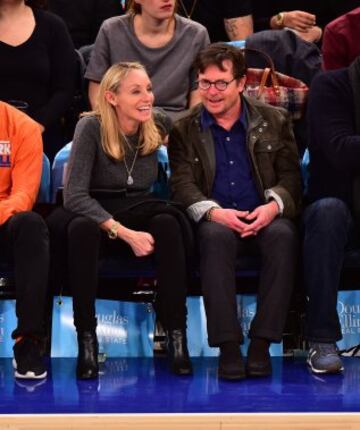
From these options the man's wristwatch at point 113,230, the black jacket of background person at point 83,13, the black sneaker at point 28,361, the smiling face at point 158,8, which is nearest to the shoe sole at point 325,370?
the man's wristwatch at point 113,230

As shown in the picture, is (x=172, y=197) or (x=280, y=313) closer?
(x=280, y=313)

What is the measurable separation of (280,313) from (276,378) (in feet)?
0.75

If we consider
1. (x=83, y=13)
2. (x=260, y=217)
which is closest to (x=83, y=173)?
(x=260, y=217)

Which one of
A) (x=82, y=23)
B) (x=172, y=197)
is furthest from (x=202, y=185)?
(x=82, y=23)

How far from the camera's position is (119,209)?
406cm

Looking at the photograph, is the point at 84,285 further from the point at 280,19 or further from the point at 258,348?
the point at 280,19

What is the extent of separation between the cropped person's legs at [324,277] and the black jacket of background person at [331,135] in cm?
20

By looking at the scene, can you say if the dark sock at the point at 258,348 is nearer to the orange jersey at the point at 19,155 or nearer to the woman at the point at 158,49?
the orange jersey at the point at 19,155

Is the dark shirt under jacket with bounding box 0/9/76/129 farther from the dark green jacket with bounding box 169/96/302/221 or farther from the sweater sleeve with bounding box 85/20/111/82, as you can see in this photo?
the dark green jacket with bounding box 169/96/302/221

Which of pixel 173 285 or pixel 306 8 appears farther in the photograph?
pixel 306 8

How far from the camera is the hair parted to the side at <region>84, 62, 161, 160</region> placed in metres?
4.11

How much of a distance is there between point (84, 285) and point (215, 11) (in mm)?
2117

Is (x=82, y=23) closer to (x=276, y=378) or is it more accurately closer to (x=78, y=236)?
(x=78, y=236)

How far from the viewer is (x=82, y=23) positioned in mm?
5465
